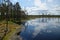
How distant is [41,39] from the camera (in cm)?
1806

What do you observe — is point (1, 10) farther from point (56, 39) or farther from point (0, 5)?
point (56, 39)

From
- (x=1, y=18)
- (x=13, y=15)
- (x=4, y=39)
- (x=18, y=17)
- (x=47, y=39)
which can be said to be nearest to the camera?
(x=4, y=39)

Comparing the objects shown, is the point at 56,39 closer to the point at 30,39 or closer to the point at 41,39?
the point at 41,39

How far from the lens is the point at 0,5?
42125 mm

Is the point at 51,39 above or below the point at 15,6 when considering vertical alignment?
below

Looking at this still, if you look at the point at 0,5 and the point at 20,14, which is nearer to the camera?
the point at 0,5

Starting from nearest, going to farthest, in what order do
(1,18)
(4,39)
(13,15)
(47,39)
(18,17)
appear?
(4,39) < (47,39) < (1,18) < (13,15) < (18,17)

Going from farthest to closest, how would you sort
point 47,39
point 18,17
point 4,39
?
point 18,17 → point 47,39 → point 4,39

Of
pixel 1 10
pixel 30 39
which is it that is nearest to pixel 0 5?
pixel 1 10

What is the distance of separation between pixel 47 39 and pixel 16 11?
33232 millimetres

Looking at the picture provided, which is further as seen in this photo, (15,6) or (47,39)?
(15,6)

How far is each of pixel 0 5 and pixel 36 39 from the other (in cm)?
2657

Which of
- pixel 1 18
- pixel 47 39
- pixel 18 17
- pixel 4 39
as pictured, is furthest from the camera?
pixel 18 17

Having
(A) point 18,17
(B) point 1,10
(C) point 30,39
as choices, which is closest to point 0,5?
(B) point 1,10
